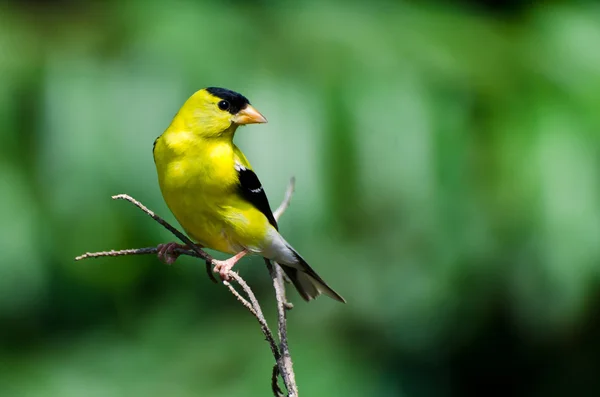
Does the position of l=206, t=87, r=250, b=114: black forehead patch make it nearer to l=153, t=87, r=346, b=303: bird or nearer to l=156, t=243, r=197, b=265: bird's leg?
l=153, t=87, r=346, b=303: bird

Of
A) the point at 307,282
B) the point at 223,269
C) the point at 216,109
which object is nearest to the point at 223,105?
the point at 216,109

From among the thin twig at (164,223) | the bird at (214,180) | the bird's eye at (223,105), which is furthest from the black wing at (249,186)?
the thin twig at (164,223)

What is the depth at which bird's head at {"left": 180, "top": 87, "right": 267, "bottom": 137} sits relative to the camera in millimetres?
1234

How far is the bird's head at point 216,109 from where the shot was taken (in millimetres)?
1234

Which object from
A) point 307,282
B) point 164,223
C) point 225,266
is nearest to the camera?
point 164,223

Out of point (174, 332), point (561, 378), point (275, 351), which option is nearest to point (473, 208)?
point (561, 378)

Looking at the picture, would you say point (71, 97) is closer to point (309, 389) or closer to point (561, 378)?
point (309, 389)

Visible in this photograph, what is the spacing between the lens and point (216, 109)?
125cm

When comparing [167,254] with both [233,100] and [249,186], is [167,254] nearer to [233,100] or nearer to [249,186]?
[249,186]

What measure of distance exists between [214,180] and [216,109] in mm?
109

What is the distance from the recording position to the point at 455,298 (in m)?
2.73

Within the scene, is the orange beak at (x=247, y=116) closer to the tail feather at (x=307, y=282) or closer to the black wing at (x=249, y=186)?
the black wing at (x=249, y=186)

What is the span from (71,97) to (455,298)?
1403mm

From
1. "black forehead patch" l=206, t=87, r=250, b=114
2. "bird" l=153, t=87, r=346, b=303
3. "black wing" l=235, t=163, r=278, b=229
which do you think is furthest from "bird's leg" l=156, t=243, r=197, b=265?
"black forehead patch" l=206, t=87, r=250, b=114
